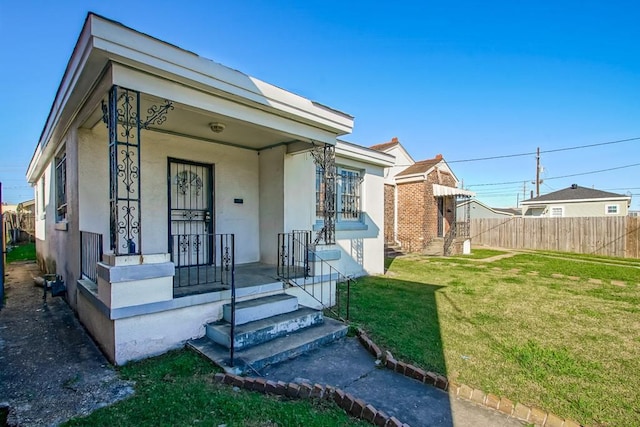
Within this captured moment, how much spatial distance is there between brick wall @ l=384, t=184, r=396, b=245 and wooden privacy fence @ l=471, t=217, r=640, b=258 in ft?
26.5

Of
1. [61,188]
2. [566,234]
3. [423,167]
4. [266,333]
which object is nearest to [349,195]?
[266,333]

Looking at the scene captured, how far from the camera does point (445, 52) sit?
34.0ft

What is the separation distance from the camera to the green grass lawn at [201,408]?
7.83ft

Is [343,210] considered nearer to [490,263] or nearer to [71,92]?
[71,92]

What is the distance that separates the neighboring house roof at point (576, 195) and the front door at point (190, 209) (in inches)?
1014

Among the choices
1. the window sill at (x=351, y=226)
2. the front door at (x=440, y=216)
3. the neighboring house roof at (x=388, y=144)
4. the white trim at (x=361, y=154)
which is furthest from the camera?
the neighboring house roof at (x=388, y=144)

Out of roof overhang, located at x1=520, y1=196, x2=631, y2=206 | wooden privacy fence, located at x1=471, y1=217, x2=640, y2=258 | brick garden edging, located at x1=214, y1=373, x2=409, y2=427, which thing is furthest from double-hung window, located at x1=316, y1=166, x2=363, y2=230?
roof overhang, located at x1=520, y1=196, x2=631, y2=206

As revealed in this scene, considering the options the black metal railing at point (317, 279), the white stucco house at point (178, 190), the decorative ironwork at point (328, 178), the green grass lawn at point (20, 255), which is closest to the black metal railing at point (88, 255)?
the white stucco house at point (178, 190)

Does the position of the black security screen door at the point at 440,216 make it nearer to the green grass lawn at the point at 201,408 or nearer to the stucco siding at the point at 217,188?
the stucco siding at the point at 217,188

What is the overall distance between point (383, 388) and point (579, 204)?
2615cm

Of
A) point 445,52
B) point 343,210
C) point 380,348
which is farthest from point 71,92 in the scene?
point 445,52

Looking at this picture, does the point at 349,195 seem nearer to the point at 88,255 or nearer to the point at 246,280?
the point at 246,280

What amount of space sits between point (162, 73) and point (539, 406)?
5.17 metres

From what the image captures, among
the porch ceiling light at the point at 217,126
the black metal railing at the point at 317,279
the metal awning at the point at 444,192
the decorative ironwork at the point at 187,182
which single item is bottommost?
the black metal railing at the point at 317,279
